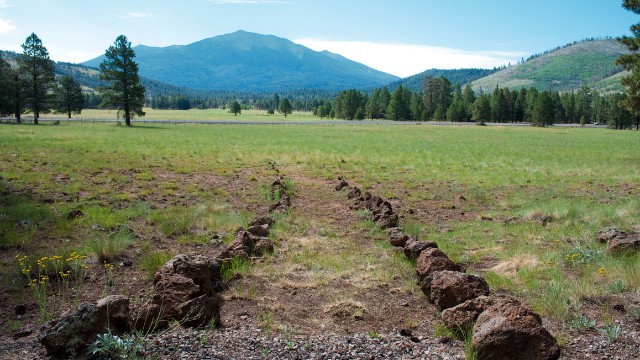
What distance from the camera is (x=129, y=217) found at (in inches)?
493

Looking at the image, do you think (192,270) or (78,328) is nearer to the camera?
(78,328)

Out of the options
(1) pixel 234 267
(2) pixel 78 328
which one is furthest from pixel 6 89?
(2) pixel 78 328

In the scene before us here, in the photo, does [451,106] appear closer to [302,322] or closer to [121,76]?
[121,76]

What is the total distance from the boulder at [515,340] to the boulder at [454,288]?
4.44 feet

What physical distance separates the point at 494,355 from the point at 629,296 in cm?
Answer: 361

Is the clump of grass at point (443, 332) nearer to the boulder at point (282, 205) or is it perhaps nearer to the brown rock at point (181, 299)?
the brown rock at point (181, 299)

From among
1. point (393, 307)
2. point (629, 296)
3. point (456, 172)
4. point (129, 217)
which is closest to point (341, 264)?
point (393, 307)

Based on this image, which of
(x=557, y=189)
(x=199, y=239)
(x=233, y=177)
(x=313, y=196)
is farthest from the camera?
(x=233, y=177)

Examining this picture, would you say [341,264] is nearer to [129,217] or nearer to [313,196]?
[129,217]

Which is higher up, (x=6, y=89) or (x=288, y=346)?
(x=6, y=89)

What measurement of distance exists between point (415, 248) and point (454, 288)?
2250 mm

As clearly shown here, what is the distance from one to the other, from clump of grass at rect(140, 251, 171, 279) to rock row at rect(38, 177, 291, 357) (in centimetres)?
107

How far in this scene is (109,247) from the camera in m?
9.10

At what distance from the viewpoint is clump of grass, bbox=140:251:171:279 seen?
8248mm
